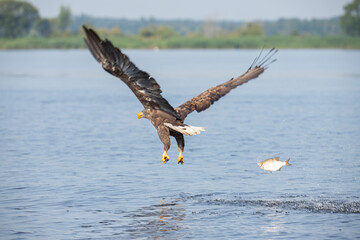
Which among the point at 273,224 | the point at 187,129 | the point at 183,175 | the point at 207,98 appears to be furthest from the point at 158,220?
the point at 183,175

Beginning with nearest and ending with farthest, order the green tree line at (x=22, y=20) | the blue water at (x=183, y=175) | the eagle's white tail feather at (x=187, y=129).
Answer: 1. the blue water at (x=183, y=175)
2. the eagle's white tail feather at (x=187, y=129)
3. the green tree line at (x=22, y=20)

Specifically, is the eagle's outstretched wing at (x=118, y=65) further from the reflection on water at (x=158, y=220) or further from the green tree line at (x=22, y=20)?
the green tree line at (x=22, y=20)

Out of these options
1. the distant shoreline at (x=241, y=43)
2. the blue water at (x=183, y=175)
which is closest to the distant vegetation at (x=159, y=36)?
the distant shoreline at (x=241, y=43)

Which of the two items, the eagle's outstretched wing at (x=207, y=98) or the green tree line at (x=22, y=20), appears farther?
the green tree line at (x=22, y=20)

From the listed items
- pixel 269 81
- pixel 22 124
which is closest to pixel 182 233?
pixel 22 124

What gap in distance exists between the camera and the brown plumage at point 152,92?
Result: 10.4m

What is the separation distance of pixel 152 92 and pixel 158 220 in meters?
2.03

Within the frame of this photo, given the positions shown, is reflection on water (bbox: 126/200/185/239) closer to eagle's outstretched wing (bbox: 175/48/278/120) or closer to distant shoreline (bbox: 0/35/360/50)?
eagle's outstretched wing (bbox: 175/48/278/120)

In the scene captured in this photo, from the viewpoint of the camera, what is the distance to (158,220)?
1106cm

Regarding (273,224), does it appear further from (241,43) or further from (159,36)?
(159,36)

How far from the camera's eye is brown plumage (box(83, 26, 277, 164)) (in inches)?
410

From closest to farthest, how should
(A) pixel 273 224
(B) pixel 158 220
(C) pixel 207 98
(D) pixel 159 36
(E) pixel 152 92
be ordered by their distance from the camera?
(A) pixel 273 224
(B) pixel 158 220
(E) pixel 152 92
(C) pixel 207 98
(D) pixel 159 36

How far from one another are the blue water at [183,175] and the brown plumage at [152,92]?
1340mm

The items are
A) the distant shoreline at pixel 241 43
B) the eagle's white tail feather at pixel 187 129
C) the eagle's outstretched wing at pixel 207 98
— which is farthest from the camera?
the distant shoreline at pixel 241 43
